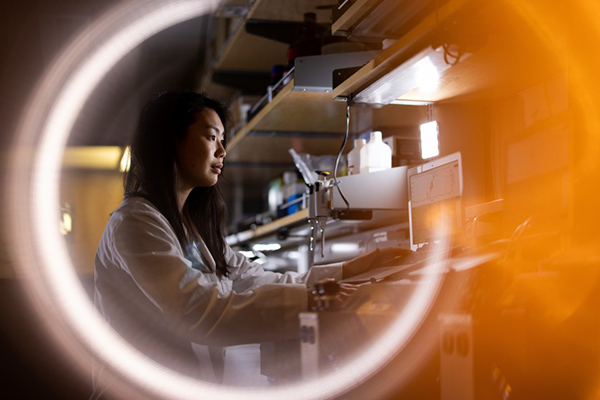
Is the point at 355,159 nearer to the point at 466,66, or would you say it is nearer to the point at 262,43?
the point at 466,66

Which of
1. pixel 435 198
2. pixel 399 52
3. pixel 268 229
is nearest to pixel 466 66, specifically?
pixel 399 52

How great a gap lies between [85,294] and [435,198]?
137 centimetres

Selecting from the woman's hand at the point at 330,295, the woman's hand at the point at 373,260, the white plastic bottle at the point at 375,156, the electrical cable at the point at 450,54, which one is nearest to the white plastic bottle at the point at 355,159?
the white plastic bottle at the point at 375,156

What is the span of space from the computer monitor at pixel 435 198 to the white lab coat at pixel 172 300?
0.86ft

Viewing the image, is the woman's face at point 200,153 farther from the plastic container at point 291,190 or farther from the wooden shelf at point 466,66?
the plastic container at point 291,190

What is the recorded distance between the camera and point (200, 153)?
5.76 ft

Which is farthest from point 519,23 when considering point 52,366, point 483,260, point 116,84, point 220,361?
point 116,84

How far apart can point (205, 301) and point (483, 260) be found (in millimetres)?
595

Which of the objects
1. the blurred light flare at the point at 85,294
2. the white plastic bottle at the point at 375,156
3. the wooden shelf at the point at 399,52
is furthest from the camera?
the white plastic bottle at the point at 375,156

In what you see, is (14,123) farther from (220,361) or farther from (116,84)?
(220,361)

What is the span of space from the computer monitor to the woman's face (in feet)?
1.84

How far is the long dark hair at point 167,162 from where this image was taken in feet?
5.48

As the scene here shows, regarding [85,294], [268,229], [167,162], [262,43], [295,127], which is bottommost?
[85,294]

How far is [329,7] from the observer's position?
255 cm
